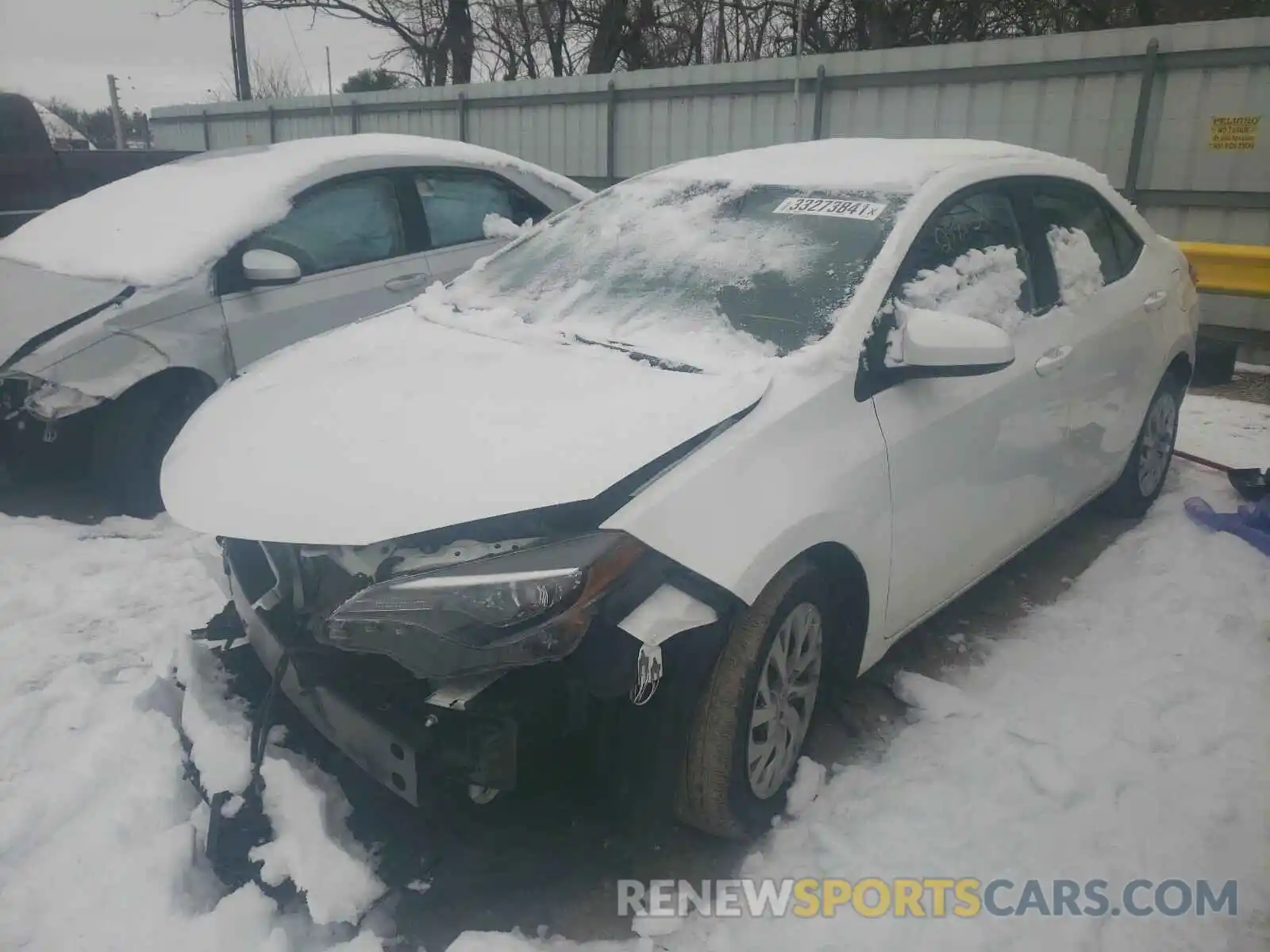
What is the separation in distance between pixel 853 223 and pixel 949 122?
6679 millimetres

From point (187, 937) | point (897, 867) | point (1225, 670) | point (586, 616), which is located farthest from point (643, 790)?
point (1225, 670)

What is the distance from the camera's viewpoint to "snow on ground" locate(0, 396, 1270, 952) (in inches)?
87.9

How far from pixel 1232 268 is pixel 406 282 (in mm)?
5359

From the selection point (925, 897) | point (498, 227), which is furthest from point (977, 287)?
point (498, 227)

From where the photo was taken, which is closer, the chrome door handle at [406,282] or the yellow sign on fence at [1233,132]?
the chrome door handle at [406,282]

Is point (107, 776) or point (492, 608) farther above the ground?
point (492, 608)

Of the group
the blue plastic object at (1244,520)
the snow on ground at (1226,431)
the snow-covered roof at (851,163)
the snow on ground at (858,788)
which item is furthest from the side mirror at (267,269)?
the snow on ground at (1226,431)

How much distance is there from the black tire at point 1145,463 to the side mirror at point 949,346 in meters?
1.97

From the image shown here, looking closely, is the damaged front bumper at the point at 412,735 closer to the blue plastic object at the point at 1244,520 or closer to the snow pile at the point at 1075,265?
the snow pile at the point at 1075,265

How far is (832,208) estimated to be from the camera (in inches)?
123

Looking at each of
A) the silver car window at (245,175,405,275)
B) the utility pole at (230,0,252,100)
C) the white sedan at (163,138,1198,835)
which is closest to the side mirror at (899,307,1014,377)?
the white sedan at (163,138,1198,835)

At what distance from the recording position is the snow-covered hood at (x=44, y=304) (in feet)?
13.8

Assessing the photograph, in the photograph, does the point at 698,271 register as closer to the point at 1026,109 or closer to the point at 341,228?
the point at 341,228

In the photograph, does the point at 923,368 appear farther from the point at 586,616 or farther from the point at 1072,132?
the point at 1072,132
